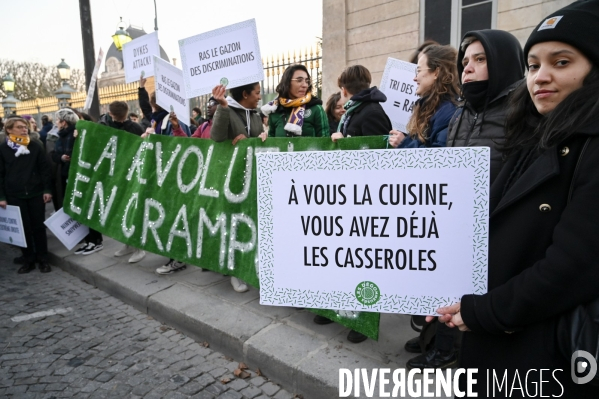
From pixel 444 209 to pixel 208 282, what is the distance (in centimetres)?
319

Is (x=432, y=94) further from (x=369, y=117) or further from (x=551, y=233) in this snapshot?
(x=551, y=233)

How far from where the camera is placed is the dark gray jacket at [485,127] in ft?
6.25

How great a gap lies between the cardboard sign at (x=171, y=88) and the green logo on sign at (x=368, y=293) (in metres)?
3.13

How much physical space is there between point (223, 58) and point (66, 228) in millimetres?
3409

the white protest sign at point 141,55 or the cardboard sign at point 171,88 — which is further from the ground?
the white protest sign at point 141,55

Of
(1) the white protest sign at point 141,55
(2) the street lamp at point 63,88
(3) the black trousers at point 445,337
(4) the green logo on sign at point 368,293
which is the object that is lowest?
(3) the black trousers at point 445,337

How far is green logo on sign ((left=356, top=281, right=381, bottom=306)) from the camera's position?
1.68 metres

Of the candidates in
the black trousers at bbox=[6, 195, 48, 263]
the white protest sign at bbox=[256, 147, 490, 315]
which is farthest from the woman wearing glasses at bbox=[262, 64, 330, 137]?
the black trousers at bbox=[6, 195, 48, 263]

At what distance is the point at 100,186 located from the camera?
4.94 metres

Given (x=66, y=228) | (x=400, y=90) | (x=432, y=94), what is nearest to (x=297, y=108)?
(x=400, y=90)

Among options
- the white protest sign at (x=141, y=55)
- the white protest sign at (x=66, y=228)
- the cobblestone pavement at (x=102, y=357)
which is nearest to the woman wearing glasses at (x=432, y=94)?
the cobblestone pavement at (x=102, y=357)

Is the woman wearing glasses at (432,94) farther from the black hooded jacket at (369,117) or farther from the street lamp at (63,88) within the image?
the street lamp at (63,88)

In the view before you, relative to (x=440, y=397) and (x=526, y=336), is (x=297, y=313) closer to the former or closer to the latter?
(x=440, y=397)

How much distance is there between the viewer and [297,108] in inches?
148
